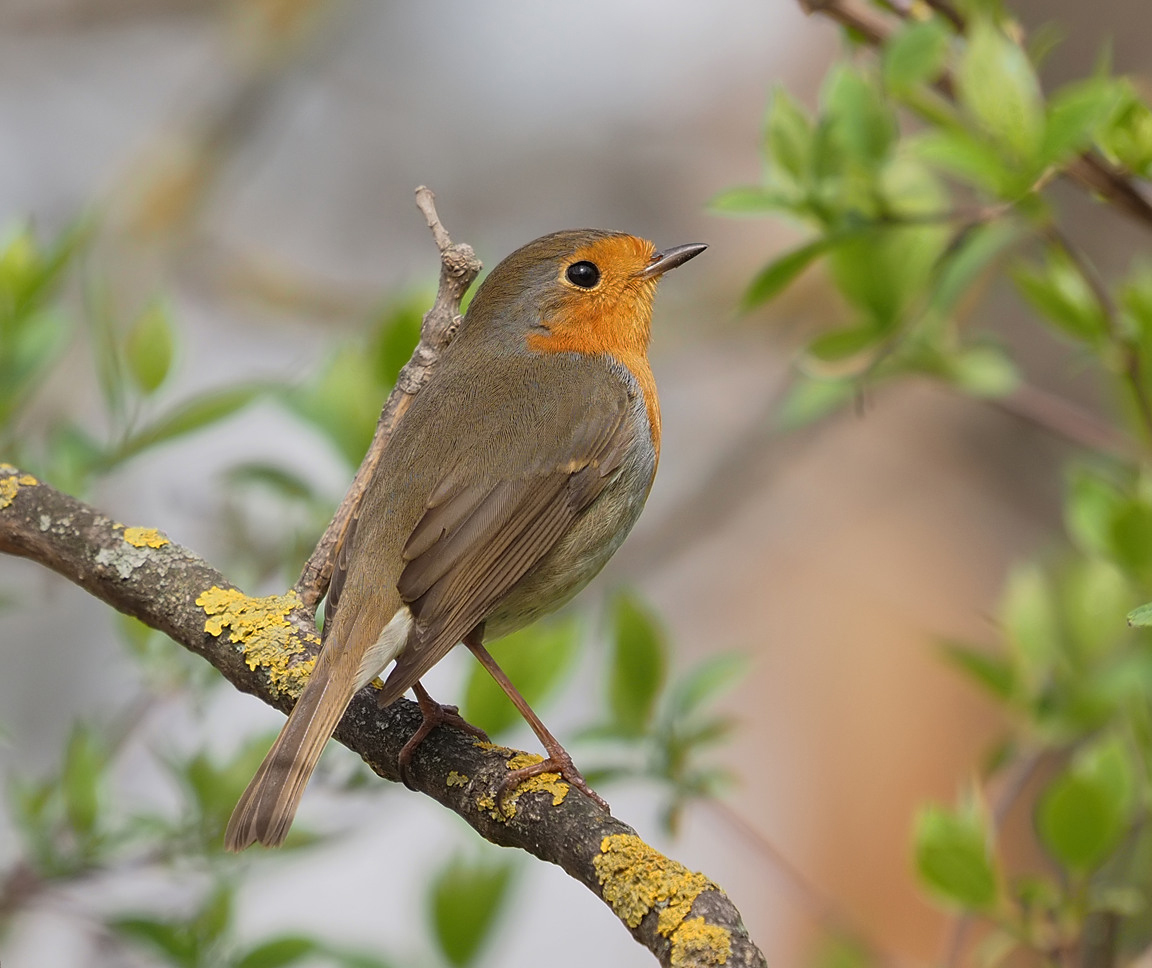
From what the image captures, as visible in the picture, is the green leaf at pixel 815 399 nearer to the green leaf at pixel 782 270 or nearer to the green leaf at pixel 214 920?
the green leaf at pixel 782 270

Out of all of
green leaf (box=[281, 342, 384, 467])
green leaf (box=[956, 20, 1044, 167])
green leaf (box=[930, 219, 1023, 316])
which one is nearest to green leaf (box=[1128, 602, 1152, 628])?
green leaf (box=[956, 20, 1044, 167])

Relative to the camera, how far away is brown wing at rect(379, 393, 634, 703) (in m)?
2.28

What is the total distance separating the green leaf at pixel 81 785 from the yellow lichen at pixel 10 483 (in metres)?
0.43

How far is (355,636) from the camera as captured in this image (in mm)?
2201

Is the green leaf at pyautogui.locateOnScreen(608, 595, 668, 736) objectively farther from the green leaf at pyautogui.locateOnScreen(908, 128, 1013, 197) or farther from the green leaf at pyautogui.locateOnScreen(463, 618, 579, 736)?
the green leaf at pyautogui.locateOnScreen(908, 128, 1013, 197)

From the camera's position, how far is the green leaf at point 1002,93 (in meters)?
2.13

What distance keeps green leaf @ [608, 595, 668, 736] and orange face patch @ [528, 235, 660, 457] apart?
594mm

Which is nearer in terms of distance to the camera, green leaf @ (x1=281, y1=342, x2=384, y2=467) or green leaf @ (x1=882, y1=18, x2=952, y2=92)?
green leaf @ (x1=882, y1=18, x2=952, y2=92)

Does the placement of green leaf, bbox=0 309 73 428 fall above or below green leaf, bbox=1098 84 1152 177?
below

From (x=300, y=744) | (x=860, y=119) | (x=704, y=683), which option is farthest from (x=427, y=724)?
(x=860, y=119)

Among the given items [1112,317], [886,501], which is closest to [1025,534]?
[886,501]

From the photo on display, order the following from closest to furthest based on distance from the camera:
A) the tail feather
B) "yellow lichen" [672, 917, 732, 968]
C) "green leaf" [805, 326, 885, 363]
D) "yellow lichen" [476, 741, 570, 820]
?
"yellow lichen" [672, 917, 732, 968] < "yellow lichen" [476, 741, 570, 820] < the tail feather < "green leaf" [805, 326, 885, 363]

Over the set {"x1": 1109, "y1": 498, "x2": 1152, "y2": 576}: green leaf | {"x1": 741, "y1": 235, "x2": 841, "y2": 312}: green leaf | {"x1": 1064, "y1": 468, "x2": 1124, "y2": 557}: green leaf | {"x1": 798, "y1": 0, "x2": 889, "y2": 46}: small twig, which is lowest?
{"x1": 1109, "y1": 498, "x2": 1152, "y2": 576}: green leaf

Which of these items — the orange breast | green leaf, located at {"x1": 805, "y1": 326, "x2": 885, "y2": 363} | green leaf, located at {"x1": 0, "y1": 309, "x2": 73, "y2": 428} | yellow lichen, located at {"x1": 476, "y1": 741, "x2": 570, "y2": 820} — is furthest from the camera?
the orange breast
